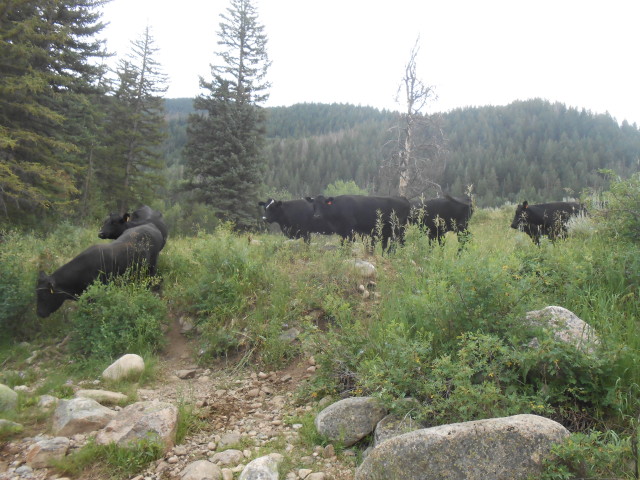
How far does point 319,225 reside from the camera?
483 inches

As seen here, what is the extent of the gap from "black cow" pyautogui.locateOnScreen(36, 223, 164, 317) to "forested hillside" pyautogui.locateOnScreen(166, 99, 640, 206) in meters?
53.0

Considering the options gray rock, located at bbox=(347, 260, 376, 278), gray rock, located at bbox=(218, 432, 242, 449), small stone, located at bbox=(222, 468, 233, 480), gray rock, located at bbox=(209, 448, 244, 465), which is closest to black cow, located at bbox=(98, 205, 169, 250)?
gray rock, located at bbox=(347, 260, 376, 278)

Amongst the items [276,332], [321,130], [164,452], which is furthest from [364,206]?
[321,130]

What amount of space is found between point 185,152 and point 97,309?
72.8ft

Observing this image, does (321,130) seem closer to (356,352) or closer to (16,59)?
→ (16,59)

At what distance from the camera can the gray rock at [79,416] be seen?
3.58 m

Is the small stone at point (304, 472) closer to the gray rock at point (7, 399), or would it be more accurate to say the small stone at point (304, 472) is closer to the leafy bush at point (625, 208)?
the gray rock at point (7, 399)

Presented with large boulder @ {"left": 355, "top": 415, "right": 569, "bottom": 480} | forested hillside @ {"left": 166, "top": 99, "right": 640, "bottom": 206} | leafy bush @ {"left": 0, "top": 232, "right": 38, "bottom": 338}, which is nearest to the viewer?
large boulder @ {"left": 355, "top": 415, "right": 569, "bottom": 480}

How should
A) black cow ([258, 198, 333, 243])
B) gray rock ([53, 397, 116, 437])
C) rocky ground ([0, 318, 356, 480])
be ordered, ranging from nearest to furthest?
rocky ground ([0, 318, 356, 480]) → gray rock ([53, 397, 116, 437]) → black cow ([258, 198, 333, 243])

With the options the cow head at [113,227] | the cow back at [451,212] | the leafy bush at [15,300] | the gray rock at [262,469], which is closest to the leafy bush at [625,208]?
the gray rock at [262,469]

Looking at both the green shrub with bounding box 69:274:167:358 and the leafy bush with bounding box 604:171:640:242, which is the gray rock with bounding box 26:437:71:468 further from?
the leafy bush with bounding box 604:171:640:242

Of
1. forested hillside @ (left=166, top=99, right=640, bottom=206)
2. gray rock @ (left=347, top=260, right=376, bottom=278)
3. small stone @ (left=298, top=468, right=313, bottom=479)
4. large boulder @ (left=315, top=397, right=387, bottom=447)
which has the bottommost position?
small stone @ (left=298, top=468, right=313, bottom=479)

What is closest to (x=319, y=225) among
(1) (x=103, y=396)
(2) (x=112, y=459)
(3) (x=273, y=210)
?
(3) (x=273, y=210)

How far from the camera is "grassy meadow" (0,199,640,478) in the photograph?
2.75 meters
